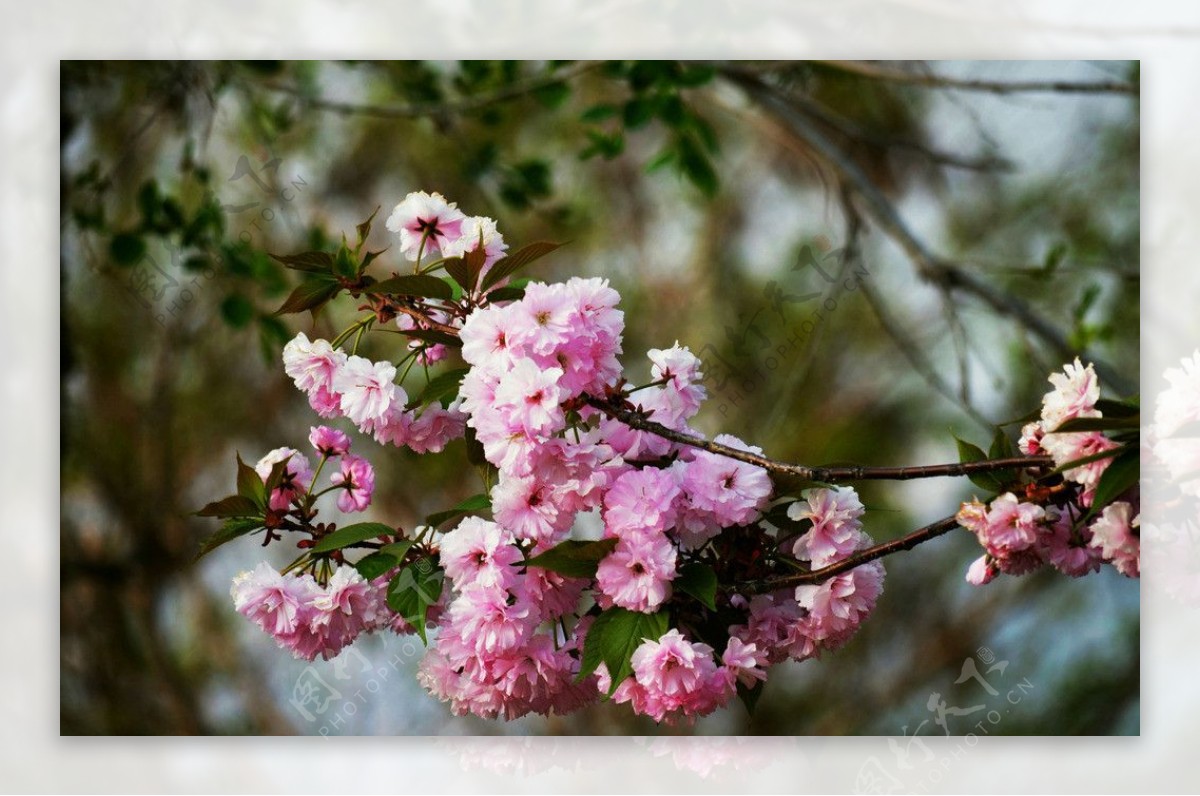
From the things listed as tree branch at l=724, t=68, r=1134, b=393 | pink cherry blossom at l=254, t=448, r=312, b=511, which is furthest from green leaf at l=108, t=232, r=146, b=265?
tree branch at l=724, t=68, r=1134, b=393

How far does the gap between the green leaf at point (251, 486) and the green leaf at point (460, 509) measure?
14cm

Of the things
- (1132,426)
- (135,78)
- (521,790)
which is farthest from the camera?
(135,78)

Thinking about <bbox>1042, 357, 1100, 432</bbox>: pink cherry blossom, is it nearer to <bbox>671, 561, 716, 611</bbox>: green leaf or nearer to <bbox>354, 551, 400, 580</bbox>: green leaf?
<bbox>671, 561, 716, 611</bbox>: green leaf

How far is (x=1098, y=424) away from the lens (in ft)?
2.72

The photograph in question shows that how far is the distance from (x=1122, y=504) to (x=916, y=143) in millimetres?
794

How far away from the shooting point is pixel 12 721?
4.76ft

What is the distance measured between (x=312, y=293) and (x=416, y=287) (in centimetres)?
9

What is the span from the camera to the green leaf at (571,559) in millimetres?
893

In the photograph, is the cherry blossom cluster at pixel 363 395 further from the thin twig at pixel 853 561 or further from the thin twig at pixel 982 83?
the thin twig at pixel 982 83

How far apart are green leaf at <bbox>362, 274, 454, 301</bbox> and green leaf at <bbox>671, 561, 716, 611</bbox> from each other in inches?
10.2

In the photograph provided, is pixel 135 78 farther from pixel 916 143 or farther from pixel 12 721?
pixel 916 143

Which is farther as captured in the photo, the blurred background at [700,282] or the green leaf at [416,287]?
the blurred background at [700,282]

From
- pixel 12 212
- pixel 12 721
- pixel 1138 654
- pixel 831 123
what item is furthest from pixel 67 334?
pixel 1138 654

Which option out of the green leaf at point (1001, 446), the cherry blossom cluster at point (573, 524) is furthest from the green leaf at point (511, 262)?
the green leaf at point (1001, 446)
